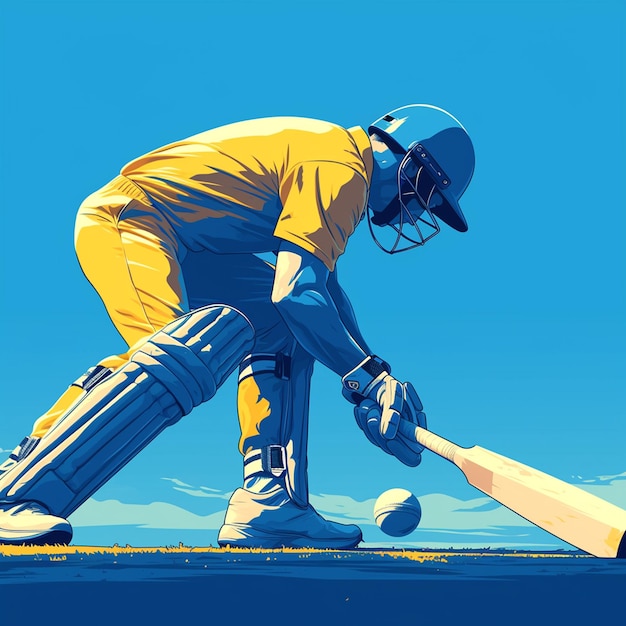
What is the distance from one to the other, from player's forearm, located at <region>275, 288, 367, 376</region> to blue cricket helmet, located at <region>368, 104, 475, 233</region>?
47.1 inches

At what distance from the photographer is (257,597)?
2.97 meters

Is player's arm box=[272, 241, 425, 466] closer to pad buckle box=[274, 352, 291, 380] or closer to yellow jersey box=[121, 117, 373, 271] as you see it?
yellow jersey box=[121, 117, 373, 271]

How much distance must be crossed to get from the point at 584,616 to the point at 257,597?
1.06 metres

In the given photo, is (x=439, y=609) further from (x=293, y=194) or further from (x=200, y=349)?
(x=293, y=194)

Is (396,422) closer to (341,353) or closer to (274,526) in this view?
(341,353)

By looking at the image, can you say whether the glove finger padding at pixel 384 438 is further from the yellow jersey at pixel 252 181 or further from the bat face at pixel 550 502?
A: the yellow jersey at pixel 252 181

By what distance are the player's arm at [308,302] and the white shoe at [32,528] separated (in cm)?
144

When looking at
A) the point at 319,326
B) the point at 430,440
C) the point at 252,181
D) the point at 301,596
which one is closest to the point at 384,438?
the point at 430,440

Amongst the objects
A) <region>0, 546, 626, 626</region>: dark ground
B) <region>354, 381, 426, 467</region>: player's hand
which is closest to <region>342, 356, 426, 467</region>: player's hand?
<region>354, 381, 426, 467</region>: player's hand

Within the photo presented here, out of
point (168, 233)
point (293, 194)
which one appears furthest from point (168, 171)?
point (293, 194)

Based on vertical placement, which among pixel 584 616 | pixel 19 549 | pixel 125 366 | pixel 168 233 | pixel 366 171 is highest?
pixel 366 171

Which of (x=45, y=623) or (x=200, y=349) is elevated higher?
(x=200, y=349)

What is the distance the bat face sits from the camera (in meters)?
3.78

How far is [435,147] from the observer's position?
217 inches
